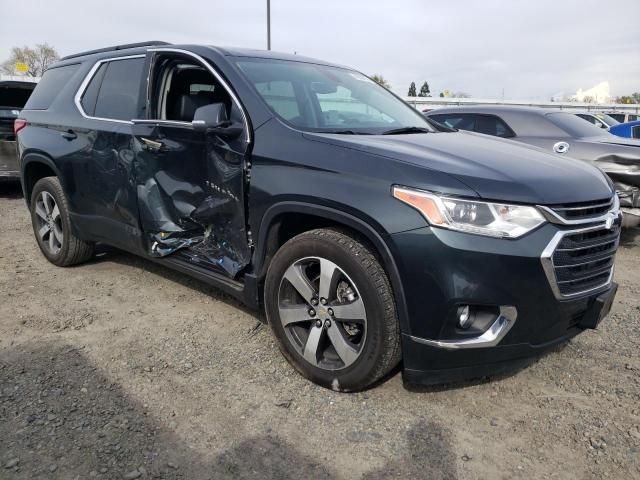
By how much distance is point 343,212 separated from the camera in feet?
8.37

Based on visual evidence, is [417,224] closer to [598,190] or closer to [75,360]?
[598,190]

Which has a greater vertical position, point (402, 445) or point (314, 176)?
Answer: point (314, 176)

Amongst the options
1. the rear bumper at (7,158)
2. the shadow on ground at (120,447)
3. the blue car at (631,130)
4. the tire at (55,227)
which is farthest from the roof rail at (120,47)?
the blue car at (631,130)

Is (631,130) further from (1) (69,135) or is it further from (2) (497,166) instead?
(1) (69,135)

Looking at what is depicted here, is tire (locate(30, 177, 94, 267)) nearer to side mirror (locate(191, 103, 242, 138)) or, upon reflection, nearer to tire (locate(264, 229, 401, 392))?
side mirror (locate(191, 103, 242, 138))

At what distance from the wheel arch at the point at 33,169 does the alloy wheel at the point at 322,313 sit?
2872 millimetres

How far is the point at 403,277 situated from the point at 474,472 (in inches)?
34.6

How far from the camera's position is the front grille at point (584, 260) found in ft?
7.88

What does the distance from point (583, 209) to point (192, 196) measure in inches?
93.4

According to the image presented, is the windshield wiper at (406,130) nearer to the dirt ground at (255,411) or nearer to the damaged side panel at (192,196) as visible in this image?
the damaged side panel at (192,196)

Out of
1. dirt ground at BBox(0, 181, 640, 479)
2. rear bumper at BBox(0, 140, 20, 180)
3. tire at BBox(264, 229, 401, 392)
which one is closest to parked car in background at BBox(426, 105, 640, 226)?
dirt ground at BBox(0, 181, 640, 479)

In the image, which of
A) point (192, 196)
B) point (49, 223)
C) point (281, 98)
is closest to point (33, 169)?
point (49, 223)

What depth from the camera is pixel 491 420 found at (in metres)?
2.61

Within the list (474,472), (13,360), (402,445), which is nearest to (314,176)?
(402,445)
